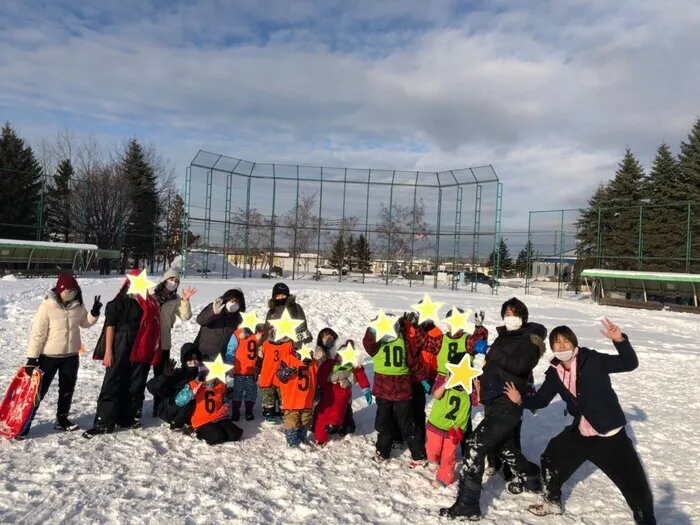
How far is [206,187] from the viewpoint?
23953 millimetres

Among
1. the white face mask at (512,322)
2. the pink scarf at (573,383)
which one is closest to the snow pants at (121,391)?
the white face mask at (512,322)

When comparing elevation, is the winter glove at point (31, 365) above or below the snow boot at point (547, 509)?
above

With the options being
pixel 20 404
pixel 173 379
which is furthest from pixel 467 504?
pixel 20 404

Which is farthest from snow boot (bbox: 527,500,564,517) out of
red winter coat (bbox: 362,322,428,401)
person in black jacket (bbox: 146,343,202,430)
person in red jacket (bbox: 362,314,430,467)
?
person in black jacket (bbox: 146,343,202,430)

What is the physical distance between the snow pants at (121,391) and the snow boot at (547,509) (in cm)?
366

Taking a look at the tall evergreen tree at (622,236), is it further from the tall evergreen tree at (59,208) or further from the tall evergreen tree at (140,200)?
the tall evergreen tree at (59,208)

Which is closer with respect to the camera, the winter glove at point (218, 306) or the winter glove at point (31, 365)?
the winter glove at point (31, 365)

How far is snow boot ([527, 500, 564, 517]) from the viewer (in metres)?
3.57

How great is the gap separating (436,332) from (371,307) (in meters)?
9.80

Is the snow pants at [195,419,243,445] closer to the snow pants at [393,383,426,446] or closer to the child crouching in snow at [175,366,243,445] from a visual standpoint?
the child crouching in snow at [175,366,243,445]

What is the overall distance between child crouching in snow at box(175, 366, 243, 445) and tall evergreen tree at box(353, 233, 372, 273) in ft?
70.8

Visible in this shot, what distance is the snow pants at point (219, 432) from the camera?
4.62 meters

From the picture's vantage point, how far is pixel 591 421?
3.29 meters

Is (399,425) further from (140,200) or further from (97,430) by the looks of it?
(140,200)
